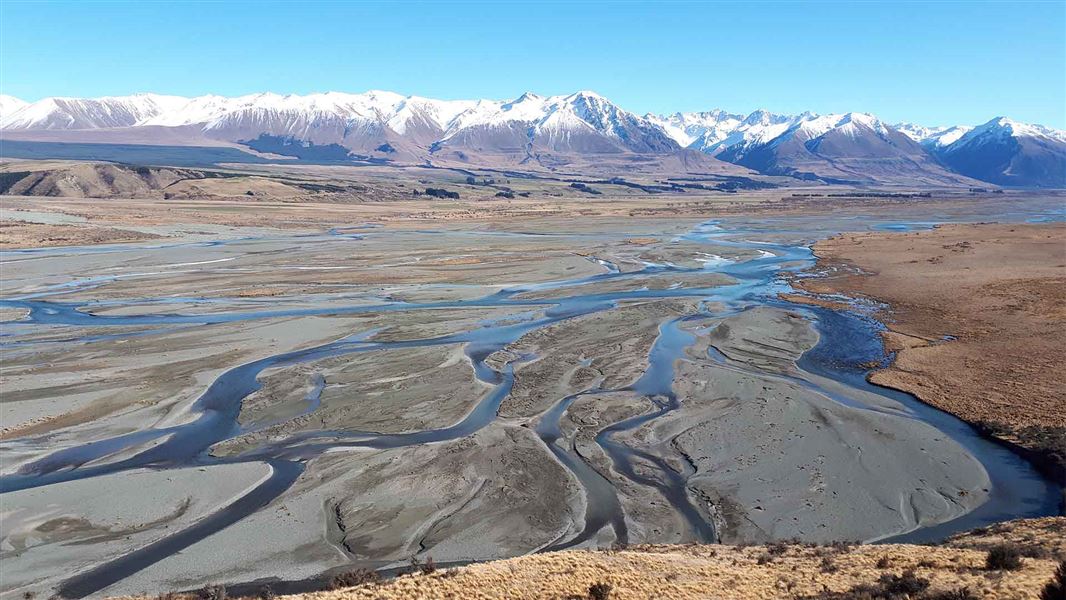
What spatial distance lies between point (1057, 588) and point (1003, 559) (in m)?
1.65

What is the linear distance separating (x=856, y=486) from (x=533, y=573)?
38.6 ft

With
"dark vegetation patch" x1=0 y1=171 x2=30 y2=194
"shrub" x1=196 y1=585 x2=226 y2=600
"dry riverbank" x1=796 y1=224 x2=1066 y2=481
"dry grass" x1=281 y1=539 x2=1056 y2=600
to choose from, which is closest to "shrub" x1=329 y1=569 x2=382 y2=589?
"dry grass" x1=281 y1=539 x2=1056 y2=600

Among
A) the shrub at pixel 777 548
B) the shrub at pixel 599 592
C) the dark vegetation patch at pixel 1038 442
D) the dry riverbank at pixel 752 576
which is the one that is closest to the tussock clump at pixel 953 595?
the dry riverbank at pixel 752 576

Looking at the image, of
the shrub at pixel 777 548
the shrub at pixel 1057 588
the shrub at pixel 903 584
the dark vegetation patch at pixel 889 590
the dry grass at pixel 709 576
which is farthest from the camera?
the shrub at pixel 777 548

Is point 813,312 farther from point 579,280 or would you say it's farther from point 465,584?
point 465,584

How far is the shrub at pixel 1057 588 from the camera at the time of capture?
36.2ft

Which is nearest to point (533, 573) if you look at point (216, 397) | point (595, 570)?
point (595, 570)

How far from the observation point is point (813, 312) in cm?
4400

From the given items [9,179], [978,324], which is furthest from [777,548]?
[9,179]

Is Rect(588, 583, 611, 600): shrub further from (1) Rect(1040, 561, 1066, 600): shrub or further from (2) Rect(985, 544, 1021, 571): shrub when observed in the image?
(2) Rect(985, 544, 1021, 571): shrub

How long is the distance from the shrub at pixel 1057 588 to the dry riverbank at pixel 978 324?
1129 cm

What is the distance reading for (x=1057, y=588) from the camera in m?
11.2

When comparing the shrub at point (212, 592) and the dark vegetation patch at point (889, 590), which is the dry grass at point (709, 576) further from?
the shrub at point (212, 592)

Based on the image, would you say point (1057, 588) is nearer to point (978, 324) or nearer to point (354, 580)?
point (354, 580)
